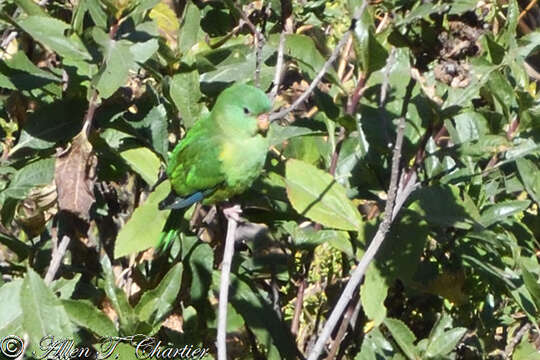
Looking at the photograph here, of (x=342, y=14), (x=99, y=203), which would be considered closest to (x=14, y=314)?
(x=99, y=203)

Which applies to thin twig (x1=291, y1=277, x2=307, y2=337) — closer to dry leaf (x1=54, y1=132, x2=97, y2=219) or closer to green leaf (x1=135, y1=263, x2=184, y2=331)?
green leaf (x1=135, y1=263, x2=184, y2=331)

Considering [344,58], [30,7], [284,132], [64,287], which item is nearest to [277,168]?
[284,132]

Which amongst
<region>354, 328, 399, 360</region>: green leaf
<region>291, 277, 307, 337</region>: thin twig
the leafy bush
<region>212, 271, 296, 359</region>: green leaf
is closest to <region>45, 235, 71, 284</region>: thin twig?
the leafy bush

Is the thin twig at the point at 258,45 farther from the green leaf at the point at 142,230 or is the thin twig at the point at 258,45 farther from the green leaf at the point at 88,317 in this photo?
the green leaf at the point at 88,317

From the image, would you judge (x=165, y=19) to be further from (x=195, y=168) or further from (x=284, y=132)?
(x=284, y=132)
